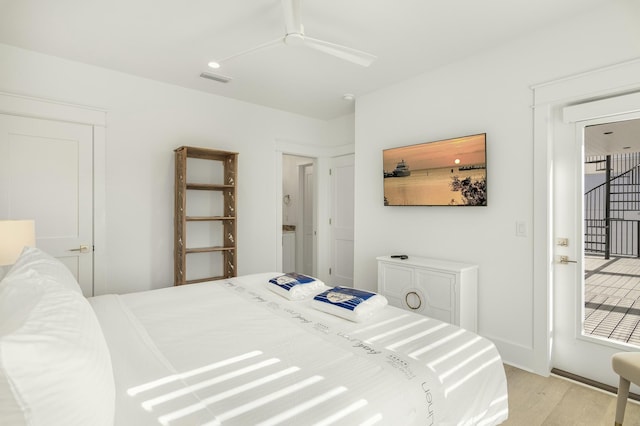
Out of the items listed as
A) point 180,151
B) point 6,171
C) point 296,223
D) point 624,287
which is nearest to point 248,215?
point 180,151

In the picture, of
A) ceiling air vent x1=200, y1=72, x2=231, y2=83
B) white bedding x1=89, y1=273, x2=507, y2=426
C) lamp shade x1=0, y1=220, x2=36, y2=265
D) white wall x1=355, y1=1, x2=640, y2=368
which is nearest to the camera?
white bedding x1=89, y1=273, x2=507, y2=426

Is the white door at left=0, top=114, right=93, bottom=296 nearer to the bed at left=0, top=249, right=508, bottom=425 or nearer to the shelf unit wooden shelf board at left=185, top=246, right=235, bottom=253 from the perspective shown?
the shelf unit wooden shelf board at left=185, top=246, right=235, bottom=253

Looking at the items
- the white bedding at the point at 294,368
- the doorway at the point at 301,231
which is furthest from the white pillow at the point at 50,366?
the doorway at the point at 301,231

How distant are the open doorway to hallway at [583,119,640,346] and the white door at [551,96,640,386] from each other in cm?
5

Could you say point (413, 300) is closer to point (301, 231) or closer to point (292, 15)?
point (292, 15)

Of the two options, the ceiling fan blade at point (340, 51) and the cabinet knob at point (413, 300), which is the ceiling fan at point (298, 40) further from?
the cabinet knob at point (413, 300)

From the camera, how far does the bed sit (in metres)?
0.78

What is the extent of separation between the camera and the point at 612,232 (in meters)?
2.46

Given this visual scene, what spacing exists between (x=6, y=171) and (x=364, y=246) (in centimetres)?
351

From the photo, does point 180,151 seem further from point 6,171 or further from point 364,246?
point 364,246

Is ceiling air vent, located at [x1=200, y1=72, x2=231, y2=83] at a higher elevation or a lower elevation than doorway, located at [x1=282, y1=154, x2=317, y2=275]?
higher

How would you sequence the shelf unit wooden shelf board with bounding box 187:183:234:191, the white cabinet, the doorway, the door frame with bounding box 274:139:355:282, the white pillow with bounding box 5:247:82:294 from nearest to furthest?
Result: the white pillow with bounding box 5:247:82:294, the white cabinet, the shelf unit wooden shelf board with bounding box 187:183:234:191, the door frame with bounding box 274:139:355:282, the doorway

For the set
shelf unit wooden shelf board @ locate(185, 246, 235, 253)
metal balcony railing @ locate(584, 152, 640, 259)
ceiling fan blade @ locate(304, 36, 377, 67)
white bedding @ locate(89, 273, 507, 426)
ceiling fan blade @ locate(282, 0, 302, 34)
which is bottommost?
white bedding @ locate(89, 273, 507, 426)

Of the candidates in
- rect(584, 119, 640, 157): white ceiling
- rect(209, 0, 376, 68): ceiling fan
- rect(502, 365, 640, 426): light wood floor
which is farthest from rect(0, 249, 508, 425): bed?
rect(584, 119, 640, 157): white ceiling
